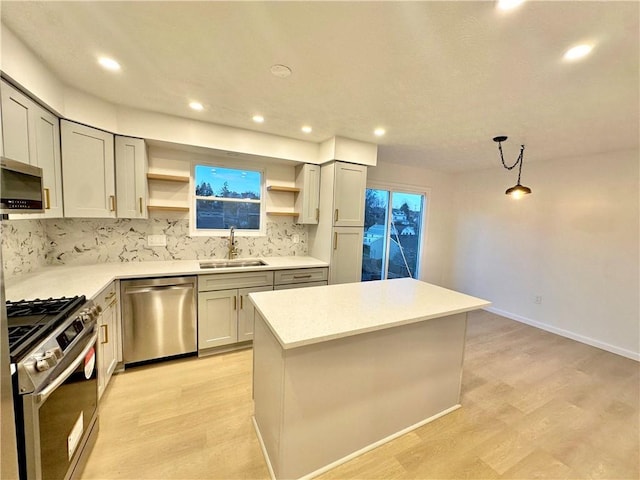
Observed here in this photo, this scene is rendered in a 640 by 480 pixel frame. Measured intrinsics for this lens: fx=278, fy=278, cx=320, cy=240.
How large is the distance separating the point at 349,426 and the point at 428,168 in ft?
14.6

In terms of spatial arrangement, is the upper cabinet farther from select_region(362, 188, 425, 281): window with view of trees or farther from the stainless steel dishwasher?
select_region(362, 188, 425, 281): window with view of trees

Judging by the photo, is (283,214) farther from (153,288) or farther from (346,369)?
(346,369)

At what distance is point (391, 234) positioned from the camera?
4930 millimetres

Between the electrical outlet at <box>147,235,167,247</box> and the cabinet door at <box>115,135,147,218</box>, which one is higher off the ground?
the cabinet door at <box>115,135,147,218</box>

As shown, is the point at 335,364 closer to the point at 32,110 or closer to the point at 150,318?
the point at 150,318

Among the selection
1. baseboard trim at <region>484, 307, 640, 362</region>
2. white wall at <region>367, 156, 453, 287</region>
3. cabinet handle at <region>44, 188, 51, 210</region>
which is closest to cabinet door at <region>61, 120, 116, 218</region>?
cabinet handle at <region>44, 188, 51, 210</region>

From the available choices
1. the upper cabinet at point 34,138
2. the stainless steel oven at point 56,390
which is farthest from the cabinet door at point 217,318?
the upper cabinet at point 34,138

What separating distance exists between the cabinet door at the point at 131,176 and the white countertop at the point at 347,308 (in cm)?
170

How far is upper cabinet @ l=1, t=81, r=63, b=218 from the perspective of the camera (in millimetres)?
1688

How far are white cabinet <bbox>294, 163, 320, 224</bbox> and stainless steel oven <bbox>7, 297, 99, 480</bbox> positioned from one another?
7.72ft

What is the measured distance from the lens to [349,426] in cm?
175

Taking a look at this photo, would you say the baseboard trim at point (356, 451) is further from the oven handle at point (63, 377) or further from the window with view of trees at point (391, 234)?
the window with view of trees at point (391, 234)

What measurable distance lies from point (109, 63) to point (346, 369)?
2.53 m

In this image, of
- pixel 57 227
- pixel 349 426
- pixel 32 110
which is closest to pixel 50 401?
pixel 349 426
